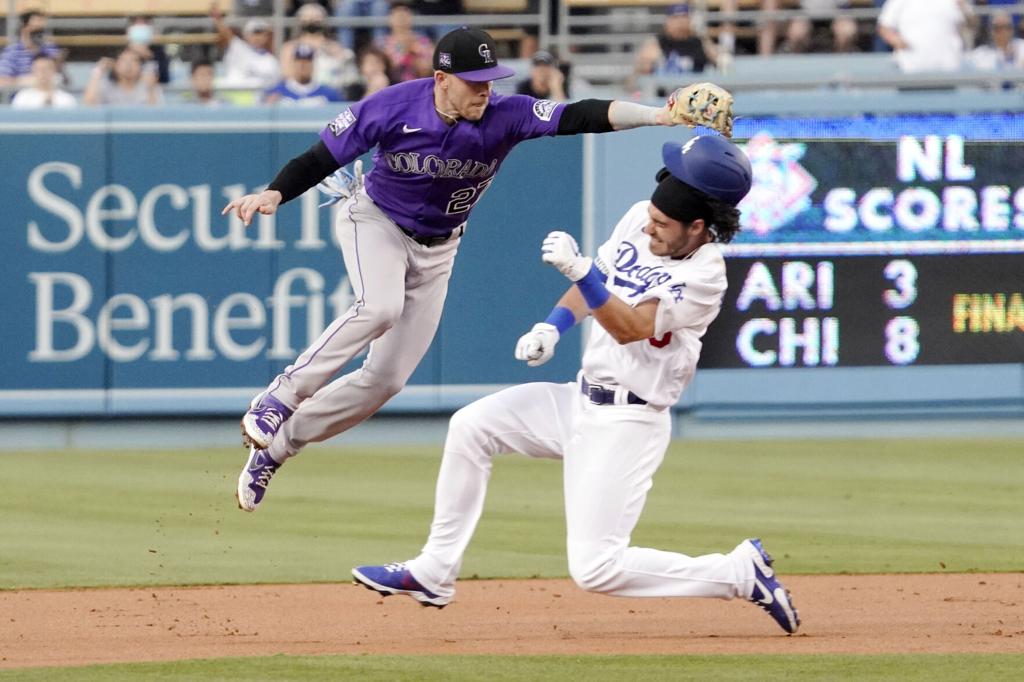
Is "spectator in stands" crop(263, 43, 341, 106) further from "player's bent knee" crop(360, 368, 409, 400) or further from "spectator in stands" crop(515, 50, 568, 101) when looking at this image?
"player's bent knee" crop(360, 368, 409, 400)

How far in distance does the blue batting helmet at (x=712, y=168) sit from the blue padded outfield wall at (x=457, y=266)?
5946 millimetres

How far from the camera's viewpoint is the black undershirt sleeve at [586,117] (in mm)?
6855

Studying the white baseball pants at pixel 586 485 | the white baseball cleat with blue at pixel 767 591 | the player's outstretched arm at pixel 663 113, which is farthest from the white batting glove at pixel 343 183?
the white baseball cleat with blue at pixel 767 591

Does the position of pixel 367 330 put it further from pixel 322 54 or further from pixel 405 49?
pixel 322 54

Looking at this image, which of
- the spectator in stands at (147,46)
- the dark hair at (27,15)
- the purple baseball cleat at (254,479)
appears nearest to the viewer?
the purple baseball cleat at (254,479)

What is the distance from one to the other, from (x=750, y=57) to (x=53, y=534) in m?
8.29

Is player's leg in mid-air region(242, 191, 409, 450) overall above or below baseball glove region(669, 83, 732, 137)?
below

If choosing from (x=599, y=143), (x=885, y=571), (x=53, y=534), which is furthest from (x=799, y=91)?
(x=53, y=534)

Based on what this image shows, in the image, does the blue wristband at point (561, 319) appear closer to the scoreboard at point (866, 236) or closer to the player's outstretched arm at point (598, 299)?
the player's outstretched arm at point (598, 299)

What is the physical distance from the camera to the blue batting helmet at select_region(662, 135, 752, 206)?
20.6 ft

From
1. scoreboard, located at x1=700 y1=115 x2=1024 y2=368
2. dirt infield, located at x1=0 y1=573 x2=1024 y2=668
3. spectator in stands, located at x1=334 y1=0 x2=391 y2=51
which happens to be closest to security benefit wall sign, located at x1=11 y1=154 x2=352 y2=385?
scoreboard, located at x1=700 y1=115 x2=1024 y2=368

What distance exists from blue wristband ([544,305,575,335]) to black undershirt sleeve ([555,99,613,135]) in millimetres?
761

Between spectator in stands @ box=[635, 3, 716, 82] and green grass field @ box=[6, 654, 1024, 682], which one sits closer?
green grass field @ box=[6, 654, 1024, 682]

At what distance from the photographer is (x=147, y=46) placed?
48.0 feet
